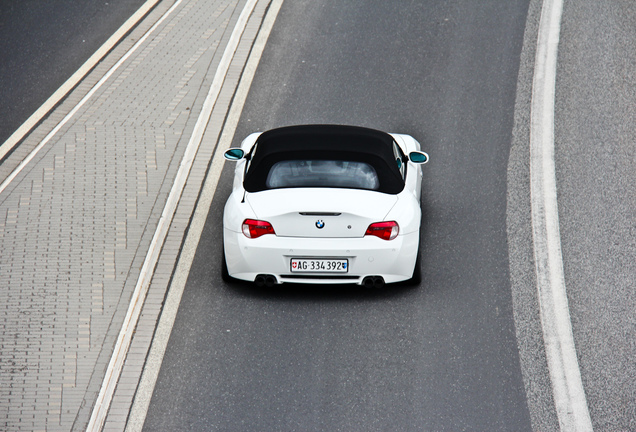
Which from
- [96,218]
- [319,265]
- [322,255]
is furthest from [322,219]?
[96,218]

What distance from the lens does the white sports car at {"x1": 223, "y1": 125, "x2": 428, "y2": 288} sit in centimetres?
789

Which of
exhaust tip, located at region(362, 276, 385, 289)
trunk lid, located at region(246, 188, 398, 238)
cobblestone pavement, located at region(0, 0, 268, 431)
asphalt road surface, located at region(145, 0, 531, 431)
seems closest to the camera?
asphalt road surface, located at region(145, 0, 531, 431)

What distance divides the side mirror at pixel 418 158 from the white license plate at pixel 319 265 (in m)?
1.69

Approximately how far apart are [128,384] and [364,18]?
9.00 meters

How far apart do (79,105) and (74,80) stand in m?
0.90

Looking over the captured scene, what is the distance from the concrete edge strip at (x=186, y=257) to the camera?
7.12 m

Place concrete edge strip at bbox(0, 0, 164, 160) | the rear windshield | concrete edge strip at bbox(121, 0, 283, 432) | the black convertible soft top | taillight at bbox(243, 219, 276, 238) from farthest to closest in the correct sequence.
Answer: concrete edge strip at bbox(0, 0, 164, 160) → the black convertible soft top → the rear windshield → taillight at bbox(243, 219, 276, 238) → concrete edge strip at bbox(121, 0, 283, 432)

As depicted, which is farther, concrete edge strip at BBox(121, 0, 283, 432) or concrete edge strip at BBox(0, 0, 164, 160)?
concrete edge strip at BBox(0, 0, 164, 160)

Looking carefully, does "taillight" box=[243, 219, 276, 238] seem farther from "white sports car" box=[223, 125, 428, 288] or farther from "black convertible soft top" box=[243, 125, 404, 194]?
"black convertible soft top" box=[243, 125, 404, 194]

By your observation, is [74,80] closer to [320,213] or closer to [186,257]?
[186,257]

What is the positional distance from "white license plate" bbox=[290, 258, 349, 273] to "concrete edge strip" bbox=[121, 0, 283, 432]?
4.14 feet

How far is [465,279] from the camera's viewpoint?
858 centimetres

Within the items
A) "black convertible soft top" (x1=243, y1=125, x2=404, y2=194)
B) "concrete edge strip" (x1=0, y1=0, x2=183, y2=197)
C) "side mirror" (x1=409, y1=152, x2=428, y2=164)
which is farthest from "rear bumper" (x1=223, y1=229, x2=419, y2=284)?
"concrete edge strip" (x1=0, y1=0, x2=183, y2=197)

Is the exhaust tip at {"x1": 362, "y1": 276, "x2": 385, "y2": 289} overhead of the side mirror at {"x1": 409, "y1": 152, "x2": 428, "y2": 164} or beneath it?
beneath
